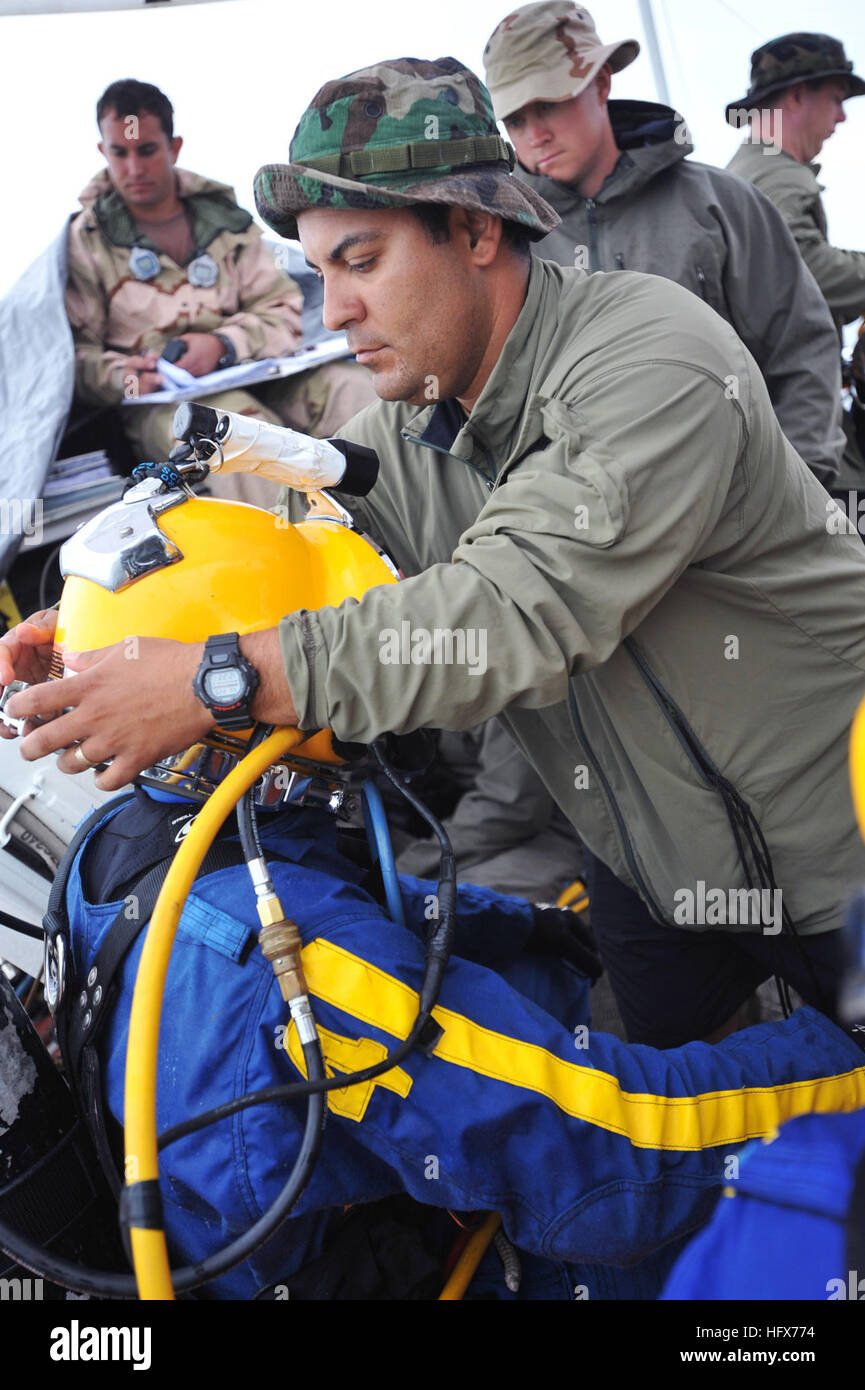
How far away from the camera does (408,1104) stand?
1267 millimetres

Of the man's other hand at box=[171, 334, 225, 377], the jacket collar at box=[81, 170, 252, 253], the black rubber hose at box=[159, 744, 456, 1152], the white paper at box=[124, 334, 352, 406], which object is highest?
the jacket collar at box=[81, 170, 252, 253]

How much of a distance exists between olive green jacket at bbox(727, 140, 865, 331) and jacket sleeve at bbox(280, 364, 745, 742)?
8.84 ft

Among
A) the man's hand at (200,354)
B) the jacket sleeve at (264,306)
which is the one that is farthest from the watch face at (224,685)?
the jacket sleeve at (264,306)

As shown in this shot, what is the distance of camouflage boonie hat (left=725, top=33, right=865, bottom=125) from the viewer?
3.79 m

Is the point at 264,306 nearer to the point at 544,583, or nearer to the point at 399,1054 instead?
the point at 544,583

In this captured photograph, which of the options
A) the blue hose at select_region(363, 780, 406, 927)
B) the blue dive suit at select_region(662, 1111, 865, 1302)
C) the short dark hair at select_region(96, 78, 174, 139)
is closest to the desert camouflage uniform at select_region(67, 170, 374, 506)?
the short dark hair at select_region(96, 78, 174, 139)

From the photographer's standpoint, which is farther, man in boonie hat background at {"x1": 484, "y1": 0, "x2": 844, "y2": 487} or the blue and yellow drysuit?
man in boonie hat background at {"x1": 484, "y1": 0, "x2": 844, "y2": 487}

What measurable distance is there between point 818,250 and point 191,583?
312cm

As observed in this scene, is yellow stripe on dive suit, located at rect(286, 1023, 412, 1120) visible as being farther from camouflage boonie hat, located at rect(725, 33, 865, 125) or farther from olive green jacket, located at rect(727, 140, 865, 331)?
camouflage boonie hat, located at rect(725, 33, 865, 125)

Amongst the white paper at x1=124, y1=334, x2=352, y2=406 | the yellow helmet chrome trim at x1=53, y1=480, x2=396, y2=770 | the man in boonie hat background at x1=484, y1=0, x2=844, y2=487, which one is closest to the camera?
the yellow helmet chrome trim at x1=53, y1=480, x2=396, y2=770

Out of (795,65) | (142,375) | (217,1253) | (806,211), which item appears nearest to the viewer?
(217,1253)

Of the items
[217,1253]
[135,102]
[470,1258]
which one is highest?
[135,102]

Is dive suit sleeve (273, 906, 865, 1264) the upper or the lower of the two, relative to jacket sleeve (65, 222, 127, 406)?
lower

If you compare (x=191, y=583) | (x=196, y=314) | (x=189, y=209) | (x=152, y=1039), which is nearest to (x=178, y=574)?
(x=191, y=583)
